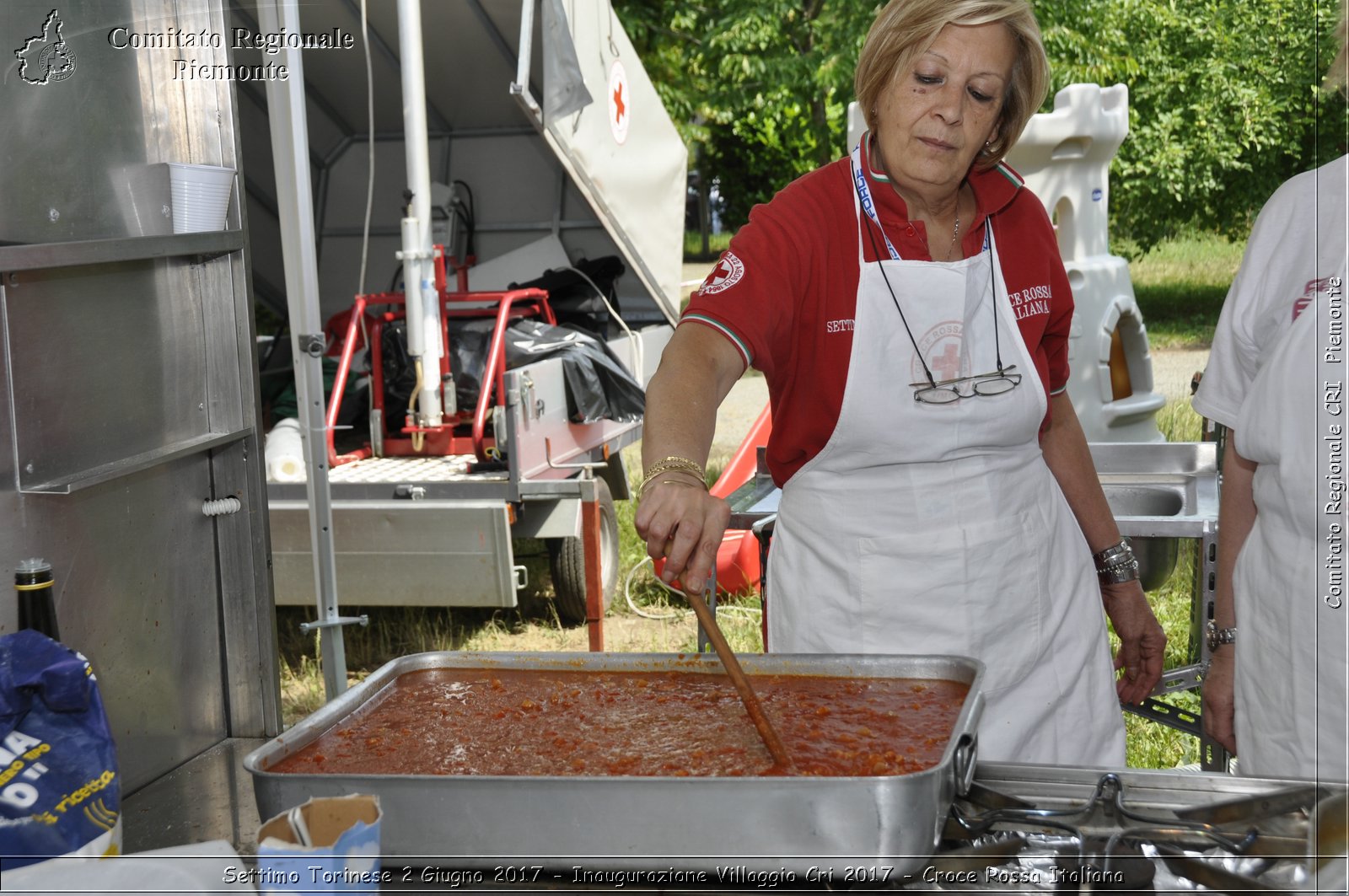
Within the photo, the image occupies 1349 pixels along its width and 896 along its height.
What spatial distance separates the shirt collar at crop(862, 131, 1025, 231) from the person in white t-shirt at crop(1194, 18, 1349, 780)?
0.40 m

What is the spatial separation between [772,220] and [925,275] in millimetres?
266

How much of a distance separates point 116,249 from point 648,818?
4.17ft

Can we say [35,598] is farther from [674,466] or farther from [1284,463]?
[1284,463]

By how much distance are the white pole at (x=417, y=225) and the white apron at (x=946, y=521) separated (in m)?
3.18

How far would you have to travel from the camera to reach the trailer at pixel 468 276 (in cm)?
480

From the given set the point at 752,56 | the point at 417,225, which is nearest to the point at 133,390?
the point at 417,225

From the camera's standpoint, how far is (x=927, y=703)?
5.48 feet

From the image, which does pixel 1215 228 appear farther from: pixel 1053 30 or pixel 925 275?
pixel 925 275

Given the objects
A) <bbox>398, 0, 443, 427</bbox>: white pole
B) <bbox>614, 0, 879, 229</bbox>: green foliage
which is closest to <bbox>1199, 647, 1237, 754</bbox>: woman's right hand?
<bbox>398, 0, 443, 427</bbox>: white pole

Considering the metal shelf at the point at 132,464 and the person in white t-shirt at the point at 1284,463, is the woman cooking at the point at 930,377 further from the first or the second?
the metal shelf at the point at 132,464

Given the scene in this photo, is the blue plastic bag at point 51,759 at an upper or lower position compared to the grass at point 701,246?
lower

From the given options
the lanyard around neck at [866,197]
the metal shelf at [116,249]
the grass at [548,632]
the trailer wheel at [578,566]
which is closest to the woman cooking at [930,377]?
the lanyard around neck at [866,197]

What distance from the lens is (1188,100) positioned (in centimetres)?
1492

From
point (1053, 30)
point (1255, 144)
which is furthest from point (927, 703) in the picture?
point (1255, 144)
